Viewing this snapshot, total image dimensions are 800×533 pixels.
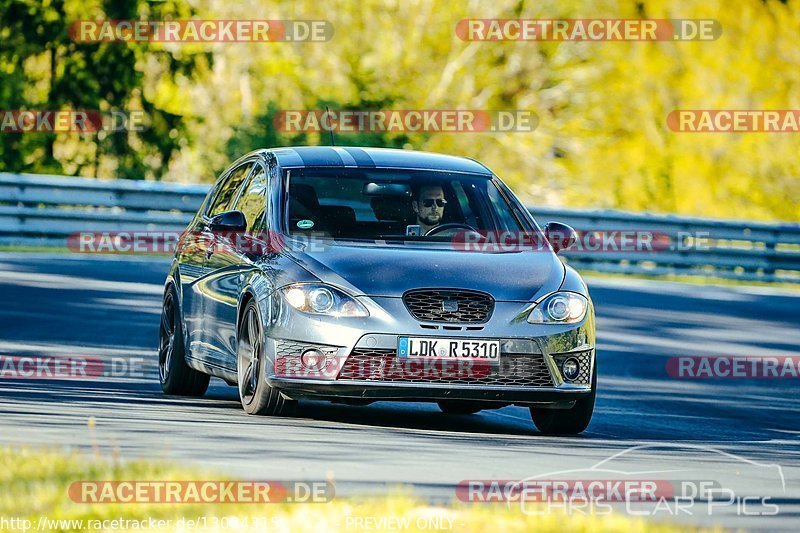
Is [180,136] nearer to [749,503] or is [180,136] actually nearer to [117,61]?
[117,61]

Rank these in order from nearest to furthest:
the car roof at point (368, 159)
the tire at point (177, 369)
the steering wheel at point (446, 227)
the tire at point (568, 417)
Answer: the tire at point (568, 417)
the steering wheel at point (446, 227)
the car roof at point (368, 159)
the tire at point (177, 369)

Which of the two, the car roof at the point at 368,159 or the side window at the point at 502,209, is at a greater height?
the car roof at the point at 368,159

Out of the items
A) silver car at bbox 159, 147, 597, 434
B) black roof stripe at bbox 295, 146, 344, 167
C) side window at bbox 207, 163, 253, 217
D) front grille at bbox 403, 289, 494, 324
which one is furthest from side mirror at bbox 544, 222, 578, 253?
side window at bbox 207, 163, 253, 217

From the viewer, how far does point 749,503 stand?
7465mm

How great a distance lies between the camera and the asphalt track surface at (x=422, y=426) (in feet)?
26.2

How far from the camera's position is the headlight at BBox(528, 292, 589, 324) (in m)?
10.1

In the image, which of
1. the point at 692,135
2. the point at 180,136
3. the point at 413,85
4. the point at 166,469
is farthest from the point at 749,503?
the point at 692,135

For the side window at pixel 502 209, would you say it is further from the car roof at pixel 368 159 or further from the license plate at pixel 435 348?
Answer: the license plate at pixel 435 348

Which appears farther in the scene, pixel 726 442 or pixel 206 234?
pixel 206 234

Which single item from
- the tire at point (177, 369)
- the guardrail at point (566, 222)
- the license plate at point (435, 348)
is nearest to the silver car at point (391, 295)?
the license plate at point (435, 348)

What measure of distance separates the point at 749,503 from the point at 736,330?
13.5 metres

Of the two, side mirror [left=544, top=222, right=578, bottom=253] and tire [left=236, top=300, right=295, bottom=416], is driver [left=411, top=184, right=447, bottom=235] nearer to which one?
side mirror [left=544, top=222, right=578, bottom=253]

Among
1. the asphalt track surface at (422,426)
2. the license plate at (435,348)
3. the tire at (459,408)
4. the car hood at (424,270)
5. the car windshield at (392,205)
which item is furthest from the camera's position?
the tire at (459,408)

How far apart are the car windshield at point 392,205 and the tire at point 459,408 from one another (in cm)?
117
